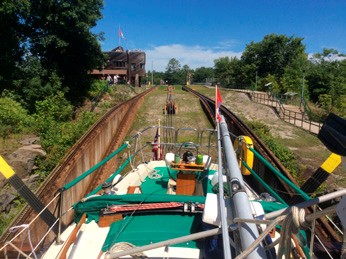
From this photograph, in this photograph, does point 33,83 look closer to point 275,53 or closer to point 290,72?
point 290,72

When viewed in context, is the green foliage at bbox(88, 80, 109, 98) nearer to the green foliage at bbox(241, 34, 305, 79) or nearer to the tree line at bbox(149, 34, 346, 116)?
the tree line at bbox(149, 34, 346, 116)

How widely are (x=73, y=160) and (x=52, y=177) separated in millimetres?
1239

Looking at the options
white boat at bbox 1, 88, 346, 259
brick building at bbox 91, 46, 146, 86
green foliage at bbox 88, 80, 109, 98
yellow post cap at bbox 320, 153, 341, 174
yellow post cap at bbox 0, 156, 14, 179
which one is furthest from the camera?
brick building at bbox 91, 46, 146, 86

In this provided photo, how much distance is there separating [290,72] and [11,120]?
40585 mm

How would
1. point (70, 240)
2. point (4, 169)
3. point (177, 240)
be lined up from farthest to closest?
1. point (4, 169)
2. point (70, 240)
3. point (177, 240)

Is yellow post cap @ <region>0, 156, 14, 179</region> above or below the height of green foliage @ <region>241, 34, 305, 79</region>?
below

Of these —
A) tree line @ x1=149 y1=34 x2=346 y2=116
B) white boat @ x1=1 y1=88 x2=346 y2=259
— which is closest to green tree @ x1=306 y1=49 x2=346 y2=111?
tree line @ x1=149 y1=34 x2=346 y2=116

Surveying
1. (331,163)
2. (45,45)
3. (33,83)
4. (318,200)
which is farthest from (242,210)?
(45,45)

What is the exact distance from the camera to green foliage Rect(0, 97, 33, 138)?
41.4 ft

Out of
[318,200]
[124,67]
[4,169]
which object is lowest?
[4,169]

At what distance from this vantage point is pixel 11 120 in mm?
13602

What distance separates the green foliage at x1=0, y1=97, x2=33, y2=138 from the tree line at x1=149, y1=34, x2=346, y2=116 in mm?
22598

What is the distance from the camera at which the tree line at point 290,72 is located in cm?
3572

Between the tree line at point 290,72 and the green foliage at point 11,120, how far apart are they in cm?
2260
